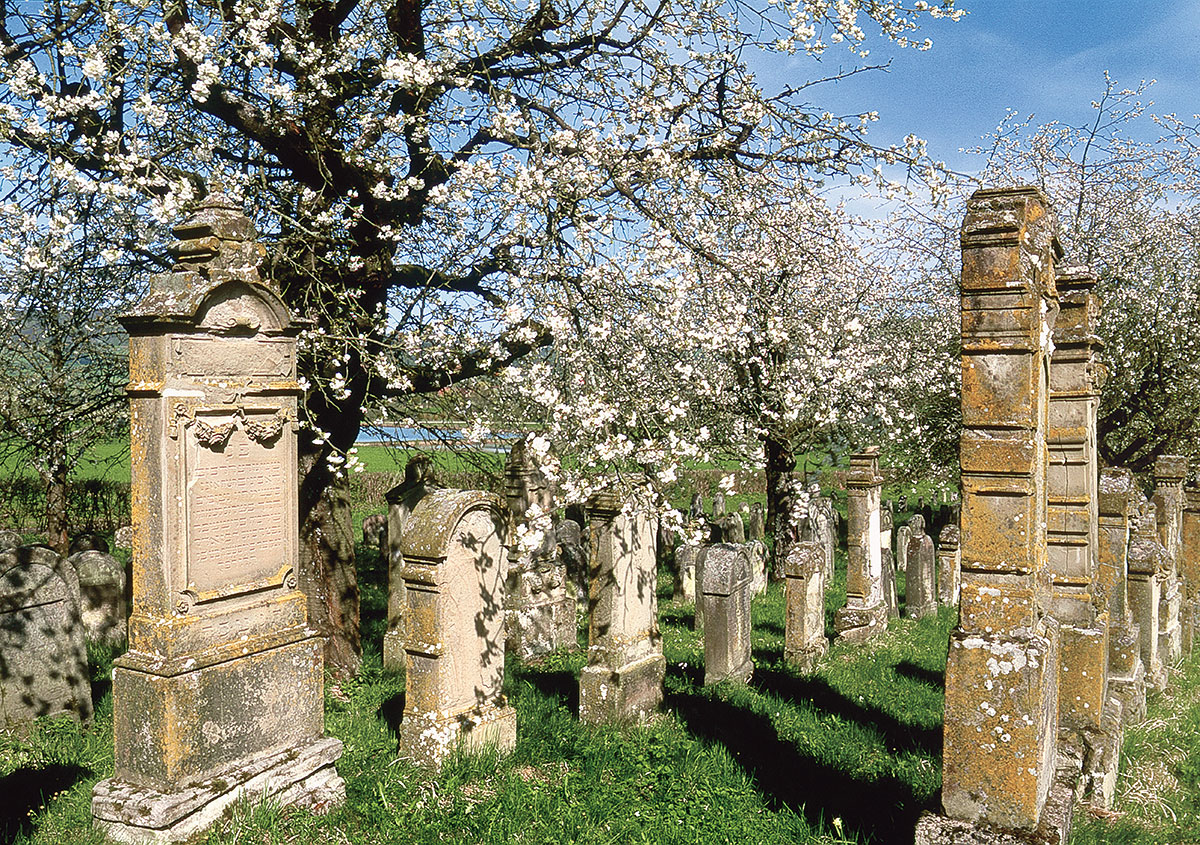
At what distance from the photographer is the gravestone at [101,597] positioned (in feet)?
29.5

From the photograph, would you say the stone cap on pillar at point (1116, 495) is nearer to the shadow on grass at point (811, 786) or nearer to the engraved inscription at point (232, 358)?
the shadow on grass at point (811, 786)

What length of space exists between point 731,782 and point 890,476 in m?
16.3

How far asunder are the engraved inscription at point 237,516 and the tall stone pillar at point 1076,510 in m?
4.65

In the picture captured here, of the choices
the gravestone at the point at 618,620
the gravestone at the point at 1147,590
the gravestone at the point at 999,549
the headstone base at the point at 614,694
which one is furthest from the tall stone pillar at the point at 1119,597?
the headstone base at the point at 614,694

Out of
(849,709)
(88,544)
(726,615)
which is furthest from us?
(88,544)

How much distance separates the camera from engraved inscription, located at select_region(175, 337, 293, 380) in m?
4.61

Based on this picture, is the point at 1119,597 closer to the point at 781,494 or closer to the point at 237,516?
the point at 237,516

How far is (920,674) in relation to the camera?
838 centimetres

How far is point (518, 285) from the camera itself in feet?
20.6

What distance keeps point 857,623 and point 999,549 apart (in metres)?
6.94

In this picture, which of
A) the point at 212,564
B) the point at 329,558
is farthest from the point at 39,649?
the point at 212,564

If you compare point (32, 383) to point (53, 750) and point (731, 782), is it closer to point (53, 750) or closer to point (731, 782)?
point (53, 750)

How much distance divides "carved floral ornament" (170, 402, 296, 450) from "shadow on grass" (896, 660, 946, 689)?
20.4 ft

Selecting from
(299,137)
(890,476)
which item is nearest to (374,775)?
(299,137)
